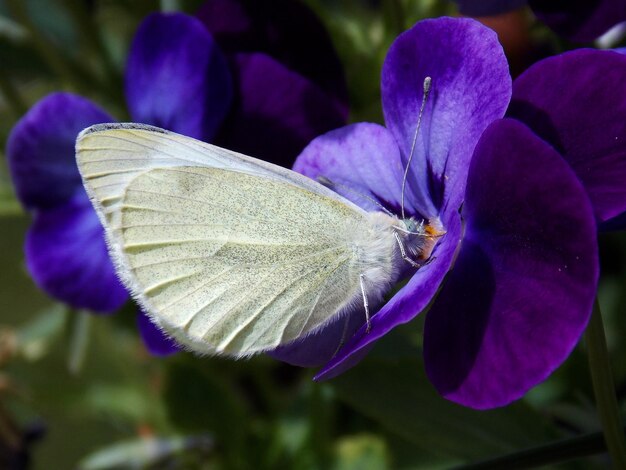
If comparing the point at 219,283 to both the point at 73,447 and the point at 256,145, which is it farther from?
the point at 73,447

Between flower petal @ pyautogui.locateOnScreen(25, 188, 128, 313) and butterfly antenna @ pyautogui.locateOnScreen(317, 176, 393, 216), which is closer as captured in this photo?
butterfly antenna @ pyautogui.locateOnScreen(317, 176, 393, 216)

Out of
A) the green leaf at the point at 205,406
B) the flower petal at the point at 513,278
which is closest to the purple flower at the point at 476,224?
the flower petal at the point at 513,278

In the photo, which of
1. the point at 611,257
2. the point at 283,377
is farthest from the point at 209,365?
the point at 611,257

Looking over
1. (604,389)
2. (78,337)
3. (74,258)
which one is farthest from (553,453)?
(78,337)

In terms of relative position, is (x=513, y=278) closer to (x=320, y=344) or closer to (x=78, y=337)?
(x=320, y=344)

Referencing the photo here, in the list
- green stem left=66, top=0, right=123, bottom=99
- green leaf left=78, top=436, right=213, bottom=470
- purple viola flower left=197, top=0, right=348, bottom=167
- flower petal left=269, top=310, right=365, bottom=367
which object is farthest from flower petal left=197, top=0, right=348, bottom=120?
green leaf left=78, top=436, right=213, bottom=470

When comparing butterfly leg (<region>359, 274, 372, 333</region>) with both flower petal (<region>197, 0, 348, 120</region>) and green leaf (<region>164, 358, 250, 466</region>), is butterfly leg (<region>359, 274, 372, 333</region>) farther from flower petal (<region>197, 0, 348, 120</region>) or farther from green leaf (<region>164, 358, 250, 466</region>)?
green leaf (<region>164, 358, 250, 466</region>)
